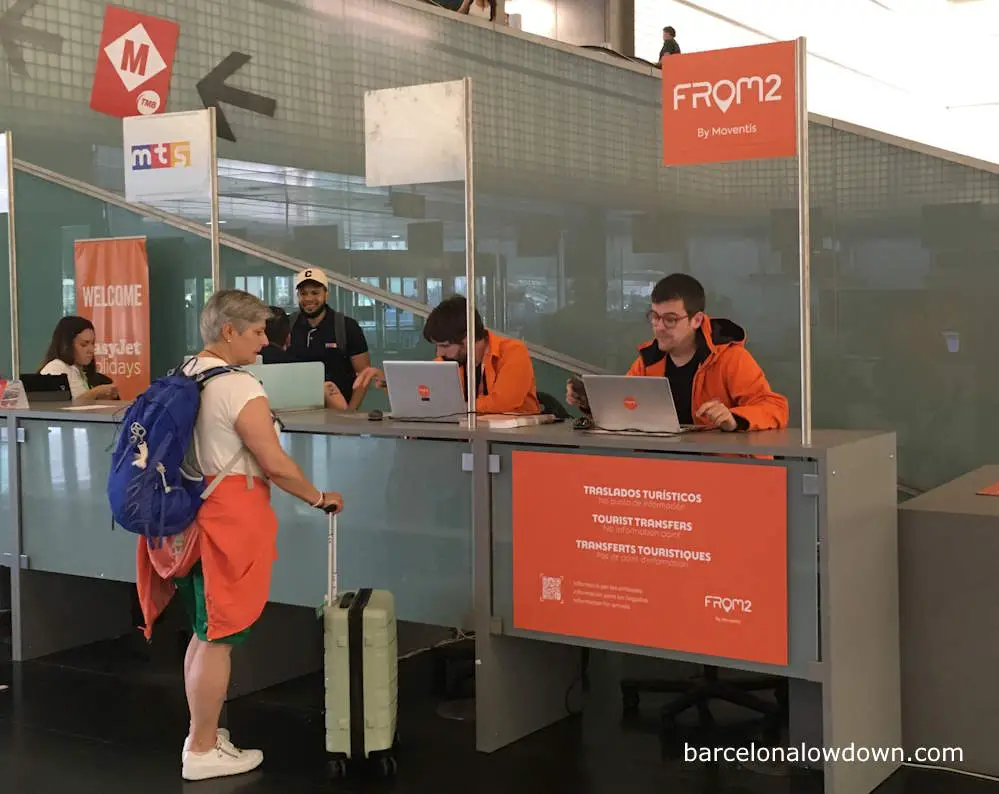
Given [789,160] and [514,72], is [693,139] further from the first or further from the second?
[514,72]

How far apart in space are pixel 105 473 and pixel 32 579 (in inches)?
31.0

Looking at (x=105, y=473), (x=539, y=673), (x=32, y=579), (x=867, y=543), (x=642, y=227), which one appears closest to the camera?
(x=867, y=543)

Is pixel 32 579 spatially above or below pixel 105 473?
below

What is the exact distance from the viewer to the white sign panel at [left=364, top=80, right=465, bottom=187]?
4.07 m

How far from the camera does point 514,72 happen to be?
7.02m

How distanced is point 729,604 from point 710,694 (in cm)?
80

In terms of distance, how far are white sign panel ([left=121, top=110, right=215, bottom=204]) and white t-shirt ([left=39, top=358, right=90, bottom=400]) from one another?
1193 mm

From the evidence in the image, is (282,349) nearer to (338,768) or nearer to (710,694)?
(338,768)

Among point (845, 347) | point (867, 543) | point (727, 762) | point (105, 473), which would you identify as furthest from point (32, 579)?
point (845, 347)

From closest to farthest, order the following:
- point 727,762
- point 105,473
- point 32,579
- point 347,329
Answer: point 727,762 < point 105,473 < point 32,579 < point 347,329

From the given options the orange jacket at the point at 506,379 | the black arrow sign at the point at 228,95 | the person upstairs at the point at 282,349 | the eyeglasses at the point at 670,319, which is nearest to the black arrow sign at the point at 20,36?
the black arrow sign at the point at 228,95

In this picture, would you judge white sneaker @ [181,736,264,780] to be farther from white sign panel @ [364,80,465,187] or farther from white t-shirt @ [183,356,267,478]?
white sign panel @ [364,80,465,187]

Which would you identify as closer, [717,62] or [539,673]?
[717,62]

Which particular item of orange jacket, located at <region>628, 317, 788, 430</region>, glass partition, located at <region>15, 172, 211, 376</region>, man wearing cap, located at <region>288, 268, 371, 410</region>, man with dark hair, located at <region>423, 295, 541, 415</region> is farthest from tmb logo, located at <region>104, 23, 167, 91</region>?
orange jacket, located at <region>628, 317, 788, 430</region>
